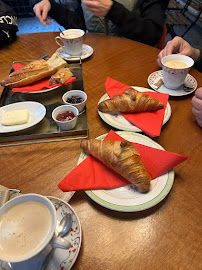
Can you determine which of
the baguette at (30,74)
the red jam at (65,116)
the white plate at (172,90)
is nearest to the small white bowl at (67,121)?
the red jam at (65,116)

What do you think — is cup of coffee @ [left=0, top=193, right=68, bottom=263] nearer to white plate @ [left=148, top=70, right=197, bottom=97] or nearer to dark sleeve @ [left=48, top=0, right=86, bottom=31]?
white plate @ [left=148, top=70, right=197, bottom=97]

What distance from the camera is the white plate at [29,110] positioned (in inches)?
32.4

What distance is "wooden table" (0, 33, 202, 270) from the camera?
501 mm

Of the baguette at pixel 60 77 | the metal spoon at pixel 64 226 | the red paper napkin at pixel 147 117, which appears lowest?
the metal spoon at pixel 64 226

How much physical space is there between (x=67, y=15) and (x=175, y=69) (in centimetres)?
121

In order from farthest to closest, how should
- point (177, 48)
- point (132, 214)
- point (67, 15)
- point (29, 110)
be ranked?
point (67, 15) → point (177, 48) → point (29, 110) → point (132, 214)

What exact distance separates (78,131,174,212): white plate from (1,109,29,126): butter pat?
1.41 feet

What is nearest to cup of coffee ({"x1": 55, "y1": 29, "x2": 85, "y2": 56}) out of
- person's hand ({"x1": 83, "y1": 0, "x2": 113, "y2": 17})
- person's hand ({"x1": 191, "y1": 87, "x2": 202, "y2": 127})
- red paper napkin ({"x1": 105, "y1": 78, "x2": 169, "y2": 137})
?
person's hand ({"x1": 83, "y1": 0, "x2": 113, "y2": 17})

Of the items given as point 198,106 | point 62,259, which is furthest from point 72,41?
point 62,259

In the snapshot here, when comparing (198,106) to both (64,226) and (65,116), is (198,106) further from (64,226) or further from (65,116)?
(64,226)

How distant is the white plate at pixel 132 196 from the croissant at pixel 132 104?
1.05 ft

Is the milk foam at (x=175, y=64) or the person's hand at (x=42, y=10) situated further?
the person's hand at (x=42, y=10)

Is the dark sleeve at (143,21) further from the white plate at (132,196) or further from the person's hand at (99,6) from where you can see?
the white plate at (132,196)

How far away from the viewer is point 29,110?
91 centimetres
